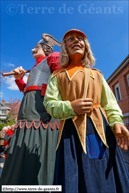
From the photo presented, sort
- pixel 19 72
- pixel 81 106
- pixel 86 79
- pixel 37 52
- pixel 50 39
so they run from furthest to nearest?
pixel 50 39 → pixel 37 52 → pixel 19 72 → pixel 86 79 → pixel 81 106

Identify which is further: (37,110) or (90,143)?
(37,110)

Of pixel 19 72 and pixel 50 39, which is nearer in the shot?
pixel 19 72

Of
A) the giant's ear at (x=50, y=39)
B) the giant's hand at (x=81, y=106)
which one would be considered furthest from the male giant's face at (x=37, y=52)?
the giant's hand at (x=81, y=106)

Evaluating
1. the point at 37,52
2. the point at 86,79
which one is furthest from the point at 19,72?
the point at 86,79

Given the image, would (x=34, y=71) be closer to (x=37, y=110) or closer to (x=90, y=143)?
(x=37, y=110)

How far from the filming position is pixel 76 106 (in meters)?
0.92

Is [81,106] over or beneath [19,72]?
beneath

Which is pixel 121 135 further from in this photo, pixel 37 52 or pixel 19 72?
pixel 37 52

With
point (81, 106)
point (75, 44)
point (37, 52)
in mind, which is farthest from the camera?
point (37, 52)

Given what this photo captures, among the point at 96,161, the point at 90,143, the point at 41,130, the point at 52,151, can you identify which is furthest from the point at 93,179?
the point at 41,130

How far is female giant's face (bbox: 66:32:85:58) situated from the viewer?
4.21ft

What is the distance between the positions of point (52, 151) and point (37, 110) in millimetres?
556

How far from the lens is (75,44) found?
50.9 inches

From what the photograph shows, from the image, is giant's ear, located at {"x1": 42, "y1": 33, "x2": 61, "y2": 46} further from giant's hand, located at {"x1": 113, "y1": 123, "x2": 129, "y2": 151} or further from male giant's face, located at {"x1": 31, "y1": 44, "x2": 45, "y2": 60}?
giant's hand, located at {"x1": 113, "y1": 123, "x2": 129, "y2": 151}
